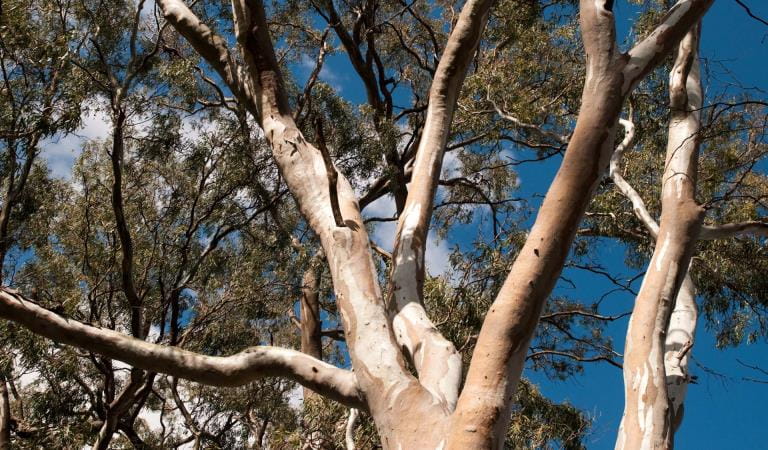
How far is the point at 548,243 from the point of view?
2.58m

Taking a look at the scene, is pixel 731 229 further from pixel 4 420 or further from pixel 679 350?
pixel 4 420

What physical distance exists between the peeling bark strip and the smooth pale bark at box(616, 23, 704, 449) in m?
0.68

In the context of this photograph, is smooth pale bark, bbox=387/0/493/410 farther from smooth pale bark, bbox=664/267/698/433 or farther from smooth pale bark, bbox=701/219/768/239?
smooth pale bark, bbox=701/219/768/239

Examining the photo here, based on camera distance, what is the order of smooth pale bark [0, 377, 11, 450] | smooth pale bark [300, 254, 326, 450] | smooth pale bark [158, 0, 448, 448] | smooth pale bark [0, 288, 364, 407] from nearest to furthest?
1. smooth pale bark [158, 0, 448, 448]
2. smooth pale bark [0, 288, 364, 407]
3. smooth pale bark [0, 377, 11, 450]
4. smooth pale bark [300, 254, 326, 450]

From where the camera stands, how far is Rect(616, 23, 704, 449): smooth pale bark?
2914 millimetres

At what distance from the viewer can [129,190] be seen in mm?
8312

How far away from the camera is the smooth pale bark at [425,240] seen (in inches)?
118

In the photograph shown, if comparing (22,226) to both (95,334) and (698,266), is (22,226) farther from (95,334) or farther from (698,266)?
(698,266)

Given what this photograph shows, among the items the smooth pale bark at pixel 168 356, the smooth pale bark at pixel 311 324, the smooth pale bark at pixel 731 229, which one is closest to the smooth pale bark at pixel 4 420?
the smooth pale bark at pixel 311 324

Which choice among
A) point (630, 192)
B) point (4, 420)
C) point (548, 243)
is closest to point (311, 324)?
point (4, 420)

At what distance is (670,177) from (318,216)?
162 centimetres

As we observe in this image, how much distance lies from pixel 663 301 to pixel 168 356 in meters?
1.96

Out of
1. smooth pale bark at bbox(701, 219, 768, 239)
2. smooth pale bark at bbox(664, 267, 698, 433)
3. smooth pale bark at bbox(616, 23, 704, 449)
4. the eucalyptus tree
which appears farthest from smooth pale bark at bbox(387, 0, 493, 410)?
smooth pale bark at bbox(701, 219, 768, 239)

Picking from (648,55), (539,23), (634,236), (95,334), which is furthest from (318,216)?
(539,23)
